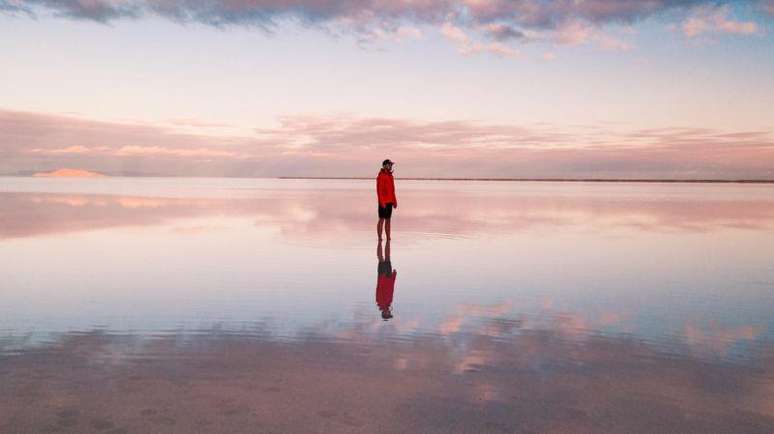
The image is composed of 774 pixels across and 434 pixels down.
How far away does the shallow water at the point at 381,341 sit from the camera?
5098 mm

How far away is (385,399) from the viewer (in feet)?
17.7

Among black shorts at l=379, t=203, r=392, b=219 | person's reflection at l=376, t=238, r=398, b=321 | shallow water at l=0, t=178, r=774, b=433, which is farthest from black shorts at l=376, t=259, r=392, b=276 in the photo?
black shorts at l=379, t=203, r=392, b=219

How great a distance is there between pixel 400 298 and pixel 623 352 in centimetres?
388

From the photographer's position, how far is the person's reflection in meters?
9.23

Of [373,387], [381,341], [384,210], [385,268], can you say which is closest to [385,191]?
[384,210]

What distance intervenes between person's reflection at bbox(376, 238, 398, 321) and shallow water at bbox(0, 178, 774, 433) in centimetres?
15

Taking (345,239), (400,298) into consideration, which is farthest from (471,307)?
(345,239)

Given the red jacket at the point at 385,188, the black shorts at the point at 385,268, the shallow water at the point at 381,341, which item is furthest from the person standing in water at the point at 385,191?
the black shorts at the point at 385,268

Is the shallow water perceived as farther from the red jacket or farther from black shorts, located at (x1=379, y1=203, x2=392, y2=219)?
the red jacket

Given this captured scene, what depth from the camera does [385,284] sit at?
37.0 ft

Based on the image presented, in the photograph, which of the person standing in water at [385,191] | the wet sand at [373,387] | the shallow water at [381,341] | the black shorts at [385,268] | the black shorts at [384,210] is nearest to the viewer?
the wet sand at [373,387]

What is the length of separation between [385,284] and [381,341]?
12.9 feet

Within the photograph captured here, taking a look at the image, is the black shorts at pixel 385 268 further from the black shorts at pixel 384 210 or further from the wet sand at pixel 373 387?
the wet sand at pixel 373 387

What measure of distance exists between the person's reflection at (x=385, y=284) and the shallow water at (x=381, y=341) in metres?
0.15
